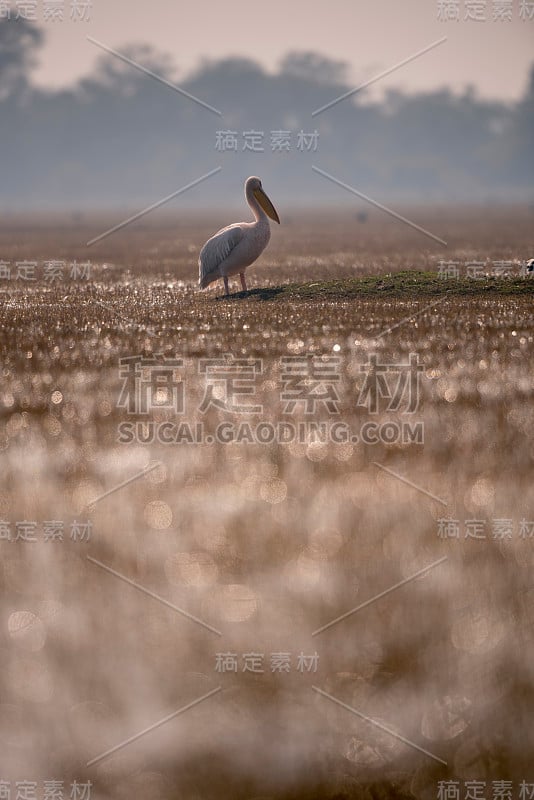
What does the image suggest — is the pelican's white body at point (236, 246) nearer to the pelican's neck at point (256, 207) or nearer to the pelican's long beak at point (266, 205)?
the pelican's neck at point (256, 207)

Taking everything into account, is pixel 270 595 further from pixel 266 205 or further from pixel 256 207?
pixel 266 205

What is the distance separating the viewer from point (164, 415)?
9.34m

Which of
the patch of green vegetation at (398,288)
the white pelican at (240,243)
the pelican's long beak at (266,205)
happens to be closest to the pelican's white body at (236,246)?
the white pelican at (240,243)

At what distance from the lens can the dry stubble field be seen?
399 cm

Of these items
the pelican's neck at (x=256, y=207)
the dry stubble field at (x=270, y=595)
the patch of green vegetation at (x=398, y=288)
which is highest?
the pelican's neck at (x=256, y=207)

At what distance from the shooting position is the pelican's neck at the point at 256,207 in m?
19.5

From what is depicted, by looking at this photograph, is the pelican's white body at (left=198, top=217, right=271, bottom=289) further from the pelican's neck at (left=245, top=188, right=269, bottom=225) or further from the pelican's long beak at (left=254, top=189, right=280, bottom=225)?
the pelican's long beak at (left=254, top=189, right=280, bottom=225)

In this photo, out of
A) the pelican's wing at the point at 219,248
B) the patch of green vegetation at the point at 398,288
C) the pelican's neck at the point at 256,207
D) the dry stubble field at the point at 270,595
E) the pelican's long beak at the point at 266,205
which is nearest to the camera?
the dry stubble field at the point at 270,595

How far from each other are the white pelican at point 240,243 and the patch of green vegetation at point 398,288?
A: 0.70m

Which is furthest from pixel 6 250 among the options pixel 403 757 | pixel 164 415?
pixel 403 757

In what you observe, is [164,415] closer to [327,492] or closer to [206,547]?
[327,492]

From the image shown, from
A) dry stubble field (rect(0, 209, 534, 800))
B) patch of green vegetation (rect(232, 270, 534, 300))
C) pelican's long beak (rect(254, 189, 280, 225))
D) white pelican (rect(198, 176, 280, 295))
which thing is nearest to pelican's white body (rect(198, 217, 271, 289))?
white pelican (rect(198, 176, 280, 295))

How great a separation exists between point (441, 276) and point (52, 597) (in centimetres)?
1619

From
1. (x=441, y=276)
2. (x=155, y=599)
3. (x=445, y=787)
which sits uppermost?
(x=441, y=276)
